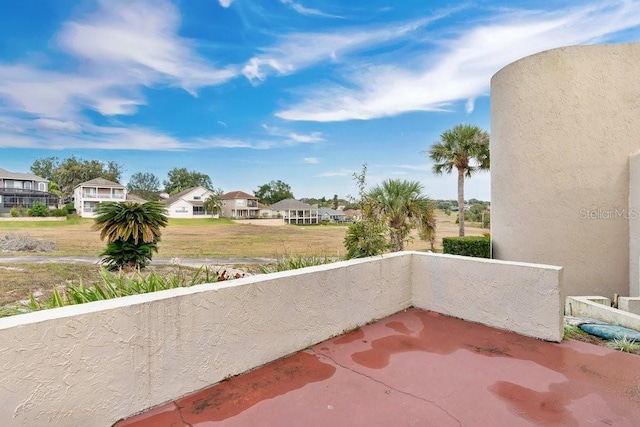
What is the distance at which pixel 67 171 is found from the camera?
52719 mm

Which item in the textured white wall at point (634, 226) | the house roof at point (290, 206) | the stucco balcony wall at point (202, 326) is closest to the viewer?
the stucco balcony wall at point (202, 326)

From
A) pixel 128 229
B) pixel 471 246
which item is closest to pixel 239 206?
pixel 128 229

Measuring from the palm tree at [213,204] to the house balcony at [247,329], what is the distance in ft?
176

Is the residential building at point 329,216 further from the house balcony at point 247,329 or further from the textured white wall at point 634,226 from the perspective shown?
the house balcony at point 247,329

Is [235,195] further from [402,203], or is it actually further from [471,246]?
[471,246]

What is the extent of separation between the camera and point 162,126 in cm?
3891

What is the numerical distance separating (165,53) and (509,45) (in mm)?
15606

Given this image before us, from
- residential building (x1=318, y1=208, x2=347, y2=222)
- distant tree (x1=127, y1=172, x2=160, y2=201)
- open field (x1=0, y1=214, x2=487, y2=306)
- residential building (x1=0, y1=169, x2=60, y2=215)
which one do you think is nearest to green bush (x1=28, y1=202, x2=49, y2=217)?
open field (x1=0, y1=214, x2=487, y2=306)

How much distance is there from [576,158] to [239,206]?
176 ft

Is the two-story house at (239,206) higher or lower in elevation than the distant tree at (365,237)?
higher

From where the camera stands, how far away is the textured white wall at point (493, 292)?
3543 mm

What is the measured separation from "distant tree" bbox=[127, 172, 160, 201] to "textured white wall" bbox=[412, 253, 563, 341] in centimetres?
6818

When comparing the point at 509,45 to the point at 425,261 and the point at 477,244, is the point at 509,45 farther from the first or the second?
the point at 425,261

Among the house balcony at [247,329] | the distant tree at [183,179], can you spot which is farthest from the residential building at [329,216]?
the house balcony at [247,329]
